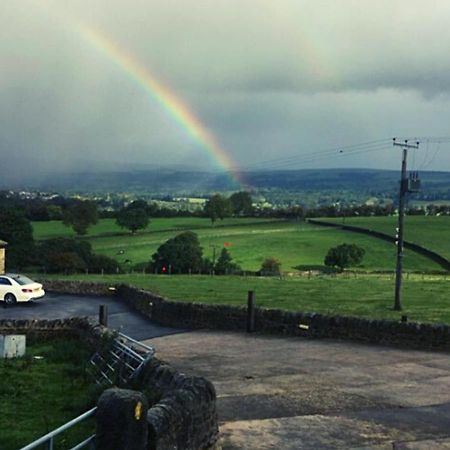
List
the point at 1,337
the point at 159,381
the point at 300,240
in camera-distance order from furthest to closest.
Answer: the point at 300,240 < the point at 1,337 < the point at 159,381

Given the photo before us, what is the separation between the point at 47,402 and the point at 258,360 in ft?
19.0

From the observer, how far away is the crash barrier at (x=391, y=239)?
72.6 m

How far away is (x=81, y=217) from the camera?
109688 mm

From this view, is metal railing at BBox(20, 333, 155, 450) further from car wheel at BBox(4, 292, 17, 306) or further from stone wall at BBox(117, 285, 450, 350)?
car wheel at BBox(4, 292, 17, 306)

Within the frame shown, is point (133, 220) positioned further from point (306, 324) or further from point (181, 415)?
point (181, 415)

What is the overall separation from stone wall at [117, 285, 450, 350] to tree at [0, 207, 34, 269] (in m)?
53.1

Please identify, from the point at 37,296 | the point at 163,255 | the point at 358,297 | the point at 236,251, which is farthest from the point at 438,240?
the point at 37,296

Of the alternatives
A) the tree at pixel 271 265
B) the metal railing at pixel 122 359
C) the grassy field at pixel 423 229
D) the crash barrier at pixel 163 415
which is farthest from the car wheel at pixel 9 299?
the grassy field at pixel 423 229

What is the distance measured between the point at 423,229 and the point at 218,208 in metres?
42.4

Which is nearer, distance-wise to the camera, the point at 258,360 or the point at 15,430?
the point at 15,430

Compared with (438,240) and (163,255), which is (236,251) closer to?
(163,255)

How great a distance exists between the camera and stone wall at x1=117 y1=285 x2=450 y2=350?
19.3 meters

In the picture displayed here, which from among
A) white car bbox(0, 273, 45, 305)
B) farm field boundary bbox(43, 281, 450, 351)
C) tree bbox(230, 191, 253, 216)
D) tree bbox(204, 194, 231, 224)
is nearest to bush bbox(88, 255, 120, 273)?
white car bbox(0, 273, 45, 305)

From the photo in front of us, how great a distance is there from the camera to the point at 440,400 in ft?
45.2
